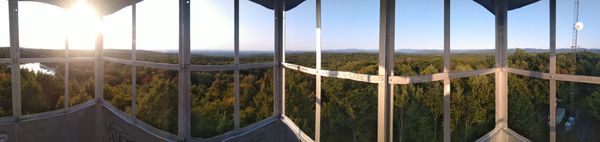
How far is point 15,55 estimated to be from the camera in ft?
12.5

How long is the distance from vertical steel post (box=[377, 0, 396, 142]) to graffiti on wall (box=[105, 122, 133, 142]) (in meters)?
3.15

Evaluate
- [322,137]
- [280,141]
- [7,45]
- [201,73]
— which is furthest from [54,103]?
[322,137]

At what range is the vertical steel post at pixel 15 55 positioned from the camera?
3781mm

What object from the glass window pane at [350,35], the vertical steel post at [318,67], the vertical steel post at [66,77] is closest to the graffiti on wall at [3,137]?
the vertical steel post at [66,77]

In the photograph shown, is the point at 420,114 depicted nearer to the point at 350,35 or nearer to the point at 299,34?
the point at 350,35

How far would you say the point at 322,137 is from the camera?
3889mm

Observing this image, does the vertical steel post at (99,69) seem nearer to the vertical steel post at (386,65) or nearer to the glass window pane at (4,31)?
the glass window pane at (4,31)

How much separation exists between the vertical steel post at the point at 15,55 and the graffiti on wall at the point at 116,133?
1028mm

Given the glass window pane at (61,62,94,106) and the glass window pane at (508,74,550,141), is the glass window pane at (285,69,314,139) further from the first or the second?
the glass window pane at (61,62,94,106)

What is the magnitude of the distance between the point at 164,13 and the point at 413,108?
3.80 metres

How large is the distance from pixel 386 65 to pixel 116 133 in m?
3.67

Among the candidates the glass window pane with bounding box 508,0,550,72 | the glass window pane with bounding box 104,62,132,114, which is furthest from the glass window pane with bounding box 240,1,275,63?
the glass window pane with bounding box 508,0,550,72

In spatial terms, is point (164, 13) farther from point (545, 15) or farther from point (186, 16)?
point (545, 15)

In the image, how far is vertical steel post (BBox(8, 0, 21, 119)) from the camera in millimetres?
3781
